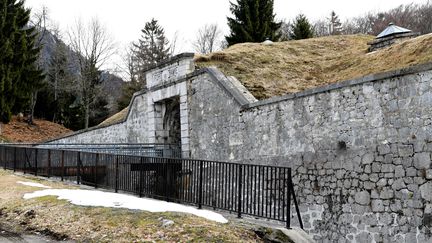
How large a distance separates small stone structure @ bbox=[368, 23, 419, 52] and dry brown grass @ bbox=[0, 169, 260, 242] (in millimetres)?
15734

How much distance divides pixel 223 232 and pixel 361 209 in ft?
15.6

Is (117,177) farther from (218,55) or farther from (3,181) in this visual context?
(218,55)

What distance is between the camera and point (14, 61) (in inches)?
1280

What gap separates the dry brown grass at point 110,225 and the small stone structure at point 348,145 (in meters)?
4.06

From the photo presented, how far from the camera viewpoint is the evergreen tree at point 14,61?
3030cm

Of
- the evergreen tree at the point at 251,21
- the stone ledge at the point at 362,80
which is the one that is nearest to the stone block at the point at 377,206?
the stone ledge at the point at 362,80

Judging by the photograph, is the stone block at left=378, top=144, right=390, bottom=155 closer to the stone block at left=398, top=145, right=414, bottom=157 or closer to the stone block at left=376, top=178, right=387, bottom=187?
the stone block at left=398, top=145, right=414, bottom=157

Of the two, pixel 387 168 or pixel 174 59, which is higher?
pixel 174 59

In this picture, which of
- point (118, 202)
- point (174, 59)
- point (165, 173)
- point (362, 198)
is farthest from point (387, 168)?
point (174, 59)

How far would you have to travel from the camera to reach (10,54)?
100 feet

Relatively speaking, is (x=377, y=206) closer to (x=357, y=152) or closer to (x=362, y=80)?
(x=357, y=152)

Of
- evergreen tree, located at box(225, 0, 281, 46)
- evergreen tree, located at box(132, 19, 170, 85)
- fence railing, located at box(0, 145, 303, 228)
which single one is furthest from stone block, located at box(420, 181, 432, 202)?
evergreen tree, located at box(132, 19, 170, 85)

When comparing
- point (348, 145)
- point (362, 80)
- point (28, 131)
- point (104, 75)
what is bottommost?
point (348, 145)

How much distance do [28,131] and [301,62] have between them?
2381 centimetres
